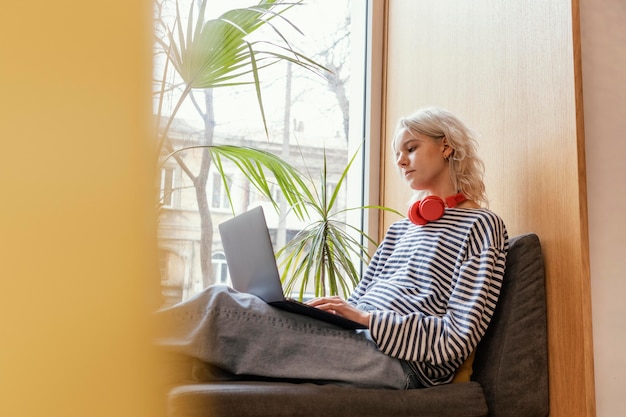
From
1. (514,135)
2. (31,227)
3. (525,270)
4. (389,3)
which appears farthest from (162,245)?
(389,3)

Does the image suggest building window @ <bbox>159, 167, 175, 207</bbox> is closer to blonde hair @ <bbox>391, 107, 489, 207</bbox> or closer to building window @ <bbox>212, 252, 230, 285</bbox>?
blonde hair @ <bbox>391, 107, 489, 207</bbox>

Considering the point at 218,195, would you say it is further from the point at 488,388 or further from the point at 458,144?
the point at 488,388

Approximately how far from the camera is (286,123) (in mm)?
2590

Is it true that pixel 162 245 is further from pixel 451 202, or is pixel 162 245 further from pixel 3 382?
pixel 451 202

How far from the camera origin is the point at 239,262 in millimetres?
1536

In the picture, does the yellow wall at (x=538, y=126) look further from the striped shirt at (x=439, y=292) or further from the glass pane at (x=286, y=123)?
the glass pane at (x=286, y=123)

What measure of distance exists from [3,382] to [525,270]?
1.43 meters

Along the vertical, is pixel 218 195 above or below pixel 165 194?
above

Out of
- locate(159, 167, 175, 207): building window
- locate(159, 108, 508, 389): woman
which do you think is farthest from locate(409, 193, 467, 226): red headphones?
locate(159, 167, 175, 207): building window

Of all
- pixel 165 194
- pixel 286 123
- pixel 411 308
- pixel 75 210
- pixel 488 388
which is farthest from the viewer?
pixel 286 123

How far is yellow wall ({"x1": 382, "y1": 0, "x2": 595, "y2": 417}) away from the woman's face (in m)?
0.17

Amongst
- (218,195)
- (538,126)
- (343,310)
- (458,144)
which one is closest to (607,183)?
(538,126)

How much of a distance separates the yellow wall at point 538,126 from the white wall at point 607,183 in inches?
1.6

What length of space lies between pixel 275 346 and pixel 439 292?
46 cm
